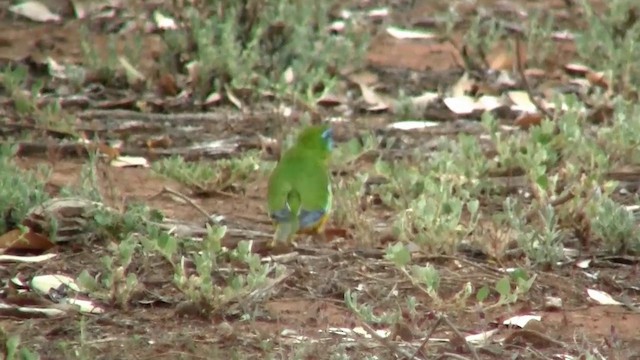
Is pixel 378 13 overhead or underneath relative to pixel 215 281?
underneath

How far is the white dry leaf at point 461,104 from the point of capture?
7344mm

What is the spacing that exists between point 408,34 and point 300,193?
3.76m

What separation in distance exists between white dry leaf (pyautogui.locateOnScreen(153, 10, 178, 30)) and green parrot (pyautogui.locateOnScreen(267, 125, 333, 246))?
9.90 ft

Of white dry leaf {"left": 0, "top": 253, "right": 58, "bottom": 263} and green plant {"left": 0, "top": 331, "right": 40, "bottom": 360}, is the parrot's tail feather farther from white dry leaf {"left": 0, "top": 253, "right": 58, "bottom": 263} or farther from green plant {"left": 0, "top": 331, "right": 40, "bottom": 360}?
green plant {"left": 0, "top": 331, "right": 40, "bottom": 360}

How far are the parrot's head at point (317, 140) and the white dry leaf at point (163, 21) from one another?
287cm

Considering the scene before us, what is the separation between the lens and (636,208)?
5.75m

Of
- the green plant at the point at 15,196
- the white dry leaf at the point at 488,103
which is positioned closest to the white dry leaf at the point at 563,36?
the white dry leaf at the point at 488,103

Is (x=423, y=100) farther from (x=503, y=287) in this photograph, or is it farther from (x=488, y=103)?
(x=503, y=287)

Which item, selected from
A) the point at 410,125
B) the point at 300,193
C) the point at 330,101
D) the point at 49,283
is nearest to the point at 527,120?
the point at 410,125

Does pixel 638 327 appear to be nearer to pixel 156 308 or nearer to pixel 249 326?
pixel 249 326

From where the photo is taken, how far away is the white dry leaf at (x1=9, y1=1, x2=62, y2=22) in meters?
9.13

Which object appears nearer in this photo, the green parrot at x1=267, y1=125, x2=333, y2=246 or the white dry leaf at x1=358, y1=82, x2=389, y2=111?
the green parrot at x1=267, y1=125, x2=333, y2=246

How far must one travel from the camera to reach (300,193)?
5375 mm

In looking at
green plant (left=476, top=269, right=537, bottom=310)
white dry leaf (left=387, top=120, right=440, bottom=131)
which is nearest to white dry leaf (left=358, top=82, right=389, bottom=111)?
white dry leaf (left=387, top=120, right=440, bottom=131)
